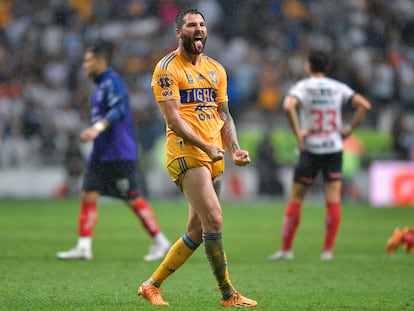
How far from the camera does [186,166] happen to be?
281 inches

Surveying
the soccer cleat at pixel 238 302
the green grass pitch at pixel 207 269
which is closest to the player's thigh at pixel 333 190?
the green grass pitch at pixel 207 269

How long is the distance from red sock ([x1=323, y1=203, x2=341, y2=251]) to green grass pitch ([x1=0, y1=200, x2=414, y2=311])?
21 cm

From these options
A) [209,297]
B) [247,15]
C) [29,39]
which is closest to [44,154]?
[29,39]

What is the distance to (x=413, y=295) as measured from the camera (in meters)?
7.96

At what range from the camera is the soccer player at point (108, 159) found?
1096 centimetres

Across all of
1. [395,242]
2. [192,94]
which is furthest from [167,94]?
[395,242]

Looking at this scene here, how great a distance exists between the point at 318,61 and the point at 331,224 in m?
1.93

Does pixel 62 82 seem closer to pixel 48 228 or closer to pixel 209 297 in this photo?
pixel 48 228

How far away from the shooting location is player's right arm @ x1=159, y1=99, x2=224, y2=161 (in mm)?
6902

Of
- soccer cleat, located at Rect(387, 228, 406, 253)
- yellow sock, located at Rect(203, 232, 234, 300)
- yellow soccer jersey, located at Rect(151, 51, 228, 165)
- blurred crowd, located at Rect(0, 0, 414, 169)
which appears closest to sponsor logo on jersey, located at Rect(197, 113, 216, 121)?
yellow soccer jersey, located at Rect(151, 51, 228, 165)

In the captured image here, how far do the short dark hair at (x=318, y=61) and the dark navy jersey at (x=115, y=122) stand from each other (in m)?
2.23

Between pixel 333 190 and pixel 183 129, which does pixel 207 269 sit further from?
pixel 183 129

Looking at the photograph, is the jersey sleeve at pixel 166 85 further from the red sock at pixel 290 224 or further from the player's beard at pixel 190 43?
the red sock at pixel 290 224

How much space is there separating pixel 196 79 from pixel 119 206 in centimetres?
1350
